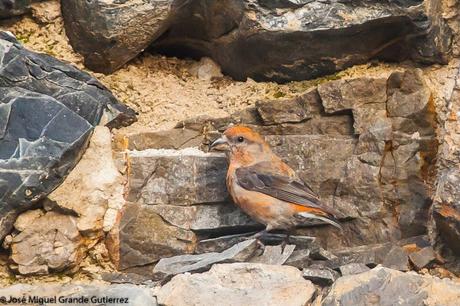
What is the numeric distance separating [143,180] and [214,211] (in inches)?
20.7

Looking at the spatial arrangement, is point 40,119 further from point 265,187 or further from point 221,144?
point 265,187

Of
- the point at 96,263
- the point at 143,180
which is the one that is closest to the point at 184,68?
the point at 143,180

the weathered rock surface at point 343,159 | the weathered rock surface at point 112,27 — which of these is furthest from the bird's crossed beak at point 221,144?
the weathered rock surface at point 112,27

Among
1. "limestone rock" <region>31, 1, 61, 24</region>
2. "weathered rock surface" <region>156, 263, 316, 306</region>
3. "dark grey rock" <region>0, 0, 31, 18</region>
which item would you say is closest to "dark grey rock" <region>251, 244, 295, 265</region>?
"weathered rock surface" <region>156, 263, 316, 306</region>

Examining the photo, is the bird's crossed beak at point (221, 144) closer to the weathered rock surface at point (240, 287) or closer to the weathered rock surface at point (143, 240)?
the weathered rock surface at point (143, 240)

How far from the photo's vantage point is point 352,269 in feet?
19.2

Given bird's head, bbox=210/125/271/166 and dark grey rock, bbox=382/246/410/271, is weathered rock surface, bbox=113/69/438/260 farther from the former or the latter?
dark grey rock, bbox=382/246/410/271

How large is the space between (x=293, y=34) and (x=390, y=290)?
2030mm

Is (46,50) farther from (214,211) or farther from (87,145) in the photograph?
(214,211)

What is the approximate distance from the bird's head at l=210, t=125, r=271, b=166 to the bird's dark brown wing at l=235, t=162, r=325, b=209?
0.11 metres

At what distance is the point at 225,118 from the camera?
7.04m

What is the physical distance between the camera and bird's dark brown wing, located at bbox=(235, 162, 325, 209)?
6.73 metres

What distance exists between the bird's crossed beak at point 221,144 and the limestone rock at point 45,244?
3.81 ft

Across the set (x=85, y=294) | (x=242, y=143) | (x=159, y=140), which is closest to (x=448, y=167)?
(x=242, y=143)
